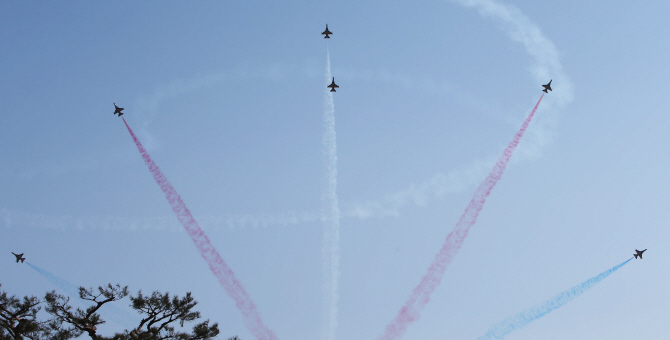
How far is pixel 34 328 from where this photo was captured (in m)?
59.6

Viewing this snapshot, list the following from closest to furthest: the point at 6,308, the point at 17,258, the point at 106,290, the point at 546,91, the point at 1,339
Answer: the point at 1,339, the point at 6,308, the point at 106,290, the point at 17,258, the point at 546,91

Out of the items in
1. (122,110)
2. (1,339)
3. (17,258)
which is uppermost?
(122,110)

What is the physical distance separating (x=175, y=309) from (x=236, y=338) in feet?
23.8

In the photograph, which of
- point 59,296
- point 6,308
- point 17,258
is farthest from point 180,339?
point 17,258

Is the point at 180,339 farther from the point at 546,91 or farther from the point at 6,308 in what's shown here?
the point at 546,91

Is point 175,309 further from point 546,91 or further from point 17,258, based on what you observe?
point 546,91

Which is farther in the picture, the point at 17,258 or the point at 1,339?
the point at 17,258

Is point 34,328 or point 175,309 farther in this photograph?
point 175,309

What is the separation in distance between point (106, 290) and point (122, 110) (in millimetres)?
36755

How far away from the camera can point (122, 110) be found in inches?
3676

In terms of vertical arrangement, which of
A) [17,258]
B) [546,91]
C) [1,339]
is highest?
[17,258]

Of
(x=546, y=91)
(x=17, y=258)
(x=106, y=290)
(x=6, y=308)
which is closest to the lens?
(x=6, y=308)

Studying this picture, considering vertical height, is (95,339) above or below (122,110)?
below

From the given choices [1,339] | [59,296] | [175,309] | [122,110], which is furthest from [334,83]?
[1,339]
